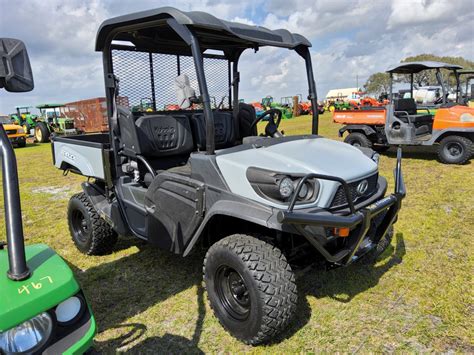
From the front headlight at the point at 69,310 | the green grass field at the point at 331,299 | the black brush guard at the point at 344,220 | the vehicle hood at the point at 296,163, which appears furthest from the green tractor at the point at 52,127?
the front headlight at the point at 69,310

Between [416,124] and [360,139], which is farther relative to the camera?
[360,139]

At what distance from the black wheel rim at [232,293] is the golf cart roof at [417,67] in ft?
24.5

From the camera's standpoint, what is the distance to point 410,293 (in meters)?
3.03

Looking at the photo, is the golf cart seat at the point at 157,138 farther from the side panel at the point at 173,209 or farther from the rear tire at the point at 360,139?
the rear tire at the point at 360,139

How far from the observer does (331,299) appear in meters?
2.98

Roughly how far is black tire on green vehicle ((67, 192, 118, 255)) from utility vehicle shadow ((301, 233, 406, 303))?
203 cm

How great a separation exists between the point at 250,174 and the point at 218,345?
3.74 ft

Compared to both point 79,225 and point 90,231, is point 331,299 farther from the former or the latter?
point 79,225

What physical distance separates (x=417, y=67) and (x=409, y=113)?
1020mm

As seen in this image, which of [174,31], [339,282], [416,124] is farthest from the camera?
[416,124]

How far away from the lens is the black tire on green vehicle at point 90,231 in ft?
12.6

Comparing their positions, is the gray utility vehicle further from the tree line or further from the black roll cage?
the tree line

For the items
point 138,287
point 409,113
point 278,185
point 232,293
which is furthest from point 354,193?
point 409,113

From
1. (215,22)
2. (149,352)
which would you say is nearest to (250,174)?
(215,22)
